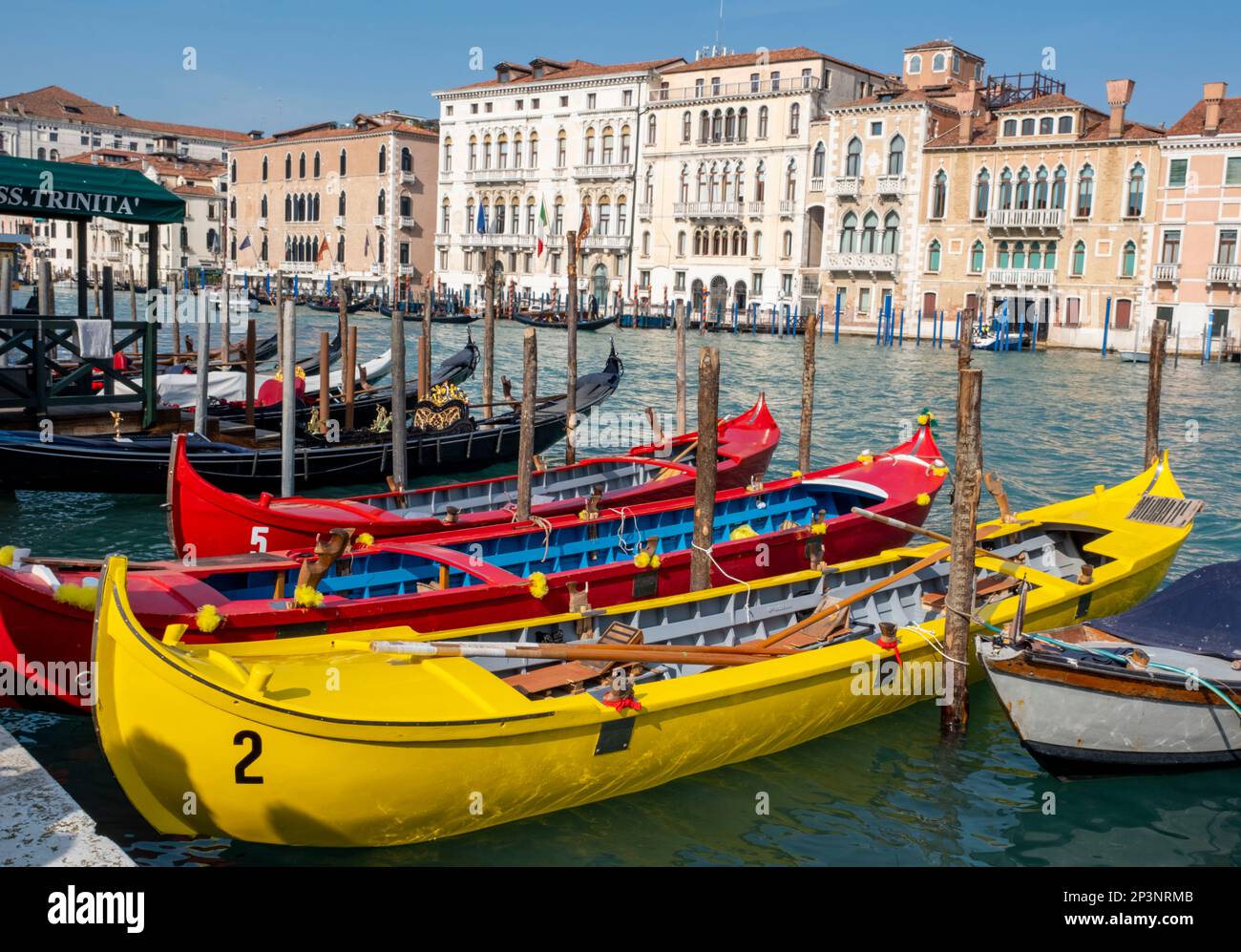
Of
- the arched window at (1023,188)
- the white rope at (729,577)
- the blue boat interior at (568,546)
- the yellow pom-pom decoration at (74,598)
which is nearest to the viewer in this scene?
the yellow pom-pom decoration at (74,598)

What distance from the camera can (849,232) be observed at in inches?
1619

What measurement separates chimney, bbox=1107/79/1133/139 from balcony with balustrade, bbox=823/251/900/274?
7.75 metres

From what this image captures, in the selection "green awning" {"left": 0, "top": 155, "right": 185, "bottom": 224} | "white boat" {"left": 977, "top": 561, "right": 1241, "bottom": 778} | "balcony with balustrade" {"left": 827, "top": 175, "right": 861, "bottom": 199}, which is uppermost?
"balcony with balustrade" {"left": 827, "top": 175, "right": 861, "bottom": 199}

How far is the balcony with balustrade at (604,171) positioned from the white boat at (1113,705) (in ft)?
137

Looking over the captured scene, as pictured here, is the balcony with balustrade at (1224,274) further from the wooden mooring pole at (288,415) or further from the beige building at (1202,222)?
the wooden mooring pole at (288,415)

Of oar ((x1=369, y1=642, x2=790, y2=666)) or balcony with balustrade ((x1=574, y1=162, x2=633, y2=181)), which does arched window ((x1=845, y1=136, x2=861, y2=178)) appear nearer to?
balcony with balustrade ((x1=574, y1=162, x2=633, y2=181))

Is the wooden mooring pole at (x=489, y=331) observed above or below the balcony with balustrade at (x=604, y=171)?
below

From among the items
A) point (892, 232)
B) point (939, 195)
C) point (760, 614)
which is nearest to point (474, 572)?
point (760, 614)

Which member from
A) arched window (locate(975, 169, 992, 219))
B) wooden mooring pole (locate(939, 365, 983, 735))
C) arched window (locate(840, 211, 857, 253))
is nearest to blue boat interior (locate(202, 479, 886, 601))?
wooden mooring pole (locate(939, 365, 983, 735))

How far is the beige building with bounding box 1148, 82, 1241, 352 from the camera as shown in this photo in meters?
33.5

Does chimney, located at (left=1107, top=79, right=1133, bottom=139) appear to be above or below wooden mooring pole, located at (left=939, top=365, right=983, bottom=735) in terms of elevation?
above

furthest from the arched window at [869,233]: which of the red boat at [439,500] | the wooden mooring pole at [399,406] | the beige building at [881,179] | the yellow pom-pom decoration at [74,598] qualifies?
the yellow pom-pom decoration at [74,598]

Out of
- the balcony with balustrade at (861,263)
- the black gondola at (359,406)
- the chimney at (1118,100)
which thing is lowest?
the black gondola at (359,406)

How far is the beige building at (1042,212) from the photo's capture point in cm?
3544
